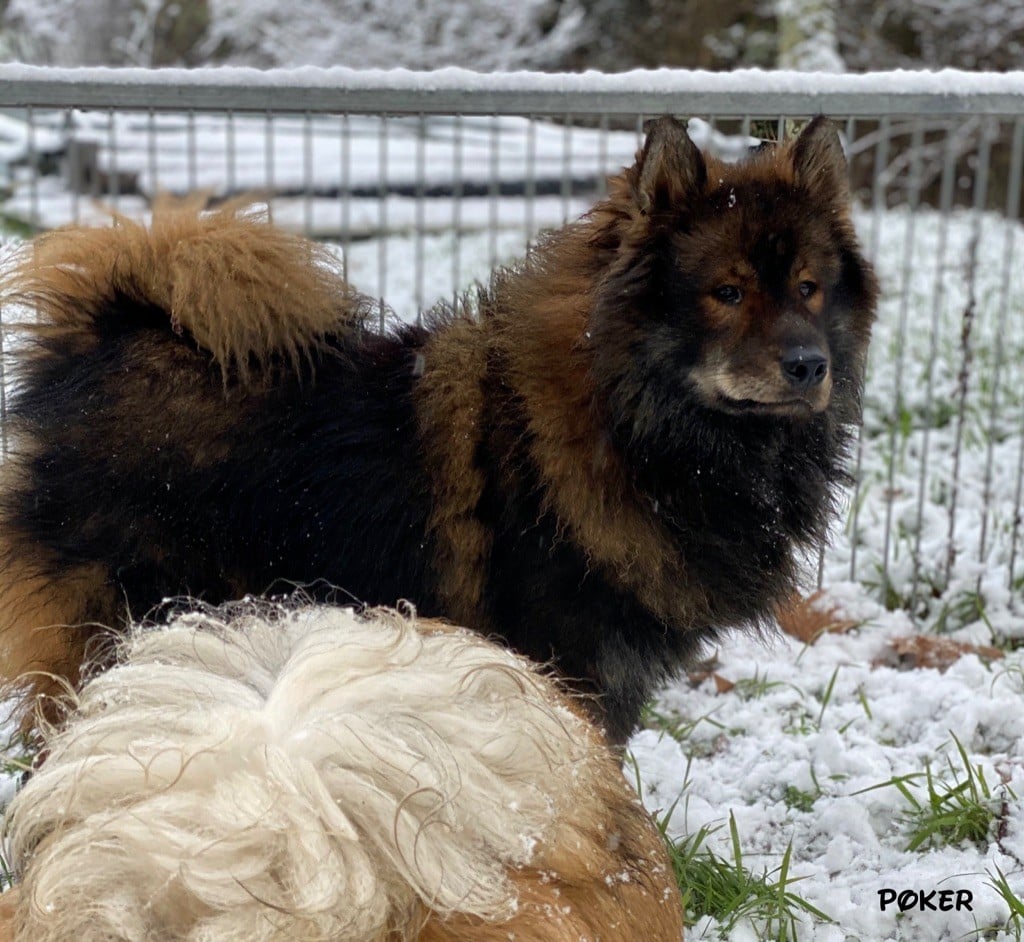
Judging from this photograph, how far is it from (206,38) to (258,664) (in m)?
22.2

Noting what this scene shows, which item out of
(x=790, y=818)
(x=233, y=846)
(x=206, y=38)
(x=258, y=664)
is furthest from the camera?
(x=206, y=38)

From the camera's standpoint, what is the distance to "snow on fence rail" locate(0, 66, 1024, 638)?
3.71 meters

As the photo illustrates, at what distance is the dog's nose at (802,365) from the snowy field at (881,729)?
0.80 meters

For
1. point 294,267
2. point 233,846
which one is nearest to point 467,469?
point 294,267

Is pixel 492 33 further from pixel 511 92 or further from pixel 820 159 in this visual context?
pixel 820 159

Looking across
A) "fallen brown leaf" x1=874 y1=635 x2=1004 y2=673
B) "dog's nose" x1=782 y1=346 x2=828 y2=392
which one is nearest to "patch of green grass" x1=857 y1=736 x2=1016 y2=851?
"fallen brown leaf" x1=874 y1=635 x2=1004 y2=673

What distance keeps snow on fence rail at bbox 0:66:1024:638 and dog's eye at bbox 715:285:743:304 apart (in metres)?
0.88

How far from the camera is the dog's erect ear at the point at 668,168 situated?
2779mm

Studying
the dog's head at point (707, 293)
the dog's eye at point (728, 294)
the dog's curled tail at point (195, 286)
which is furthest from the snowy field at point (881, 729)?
the dog's curled tail at point (195, 286)

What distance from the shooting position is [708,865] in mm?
2764

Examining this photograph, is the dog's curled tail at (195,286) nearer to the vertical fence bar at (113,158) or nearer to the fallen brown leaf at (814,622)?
the vertical fence bar at (113,158)

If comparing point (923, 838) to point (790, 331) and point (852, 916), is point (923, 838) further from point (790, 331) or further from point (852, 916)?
point (790, 331)

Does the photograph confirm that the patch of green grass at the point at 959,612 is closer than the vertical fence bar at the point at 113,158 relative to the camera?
No

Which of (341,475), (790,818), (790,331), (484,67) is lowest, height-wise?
(790,818)
